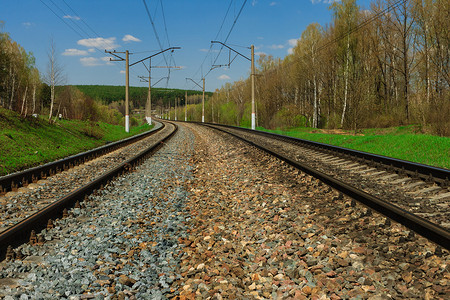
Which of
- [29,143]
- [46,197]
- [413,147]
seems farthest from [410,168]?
[29,143]

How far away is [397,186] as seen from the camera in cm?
686

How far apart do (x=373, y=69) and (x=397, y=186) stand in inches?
1589

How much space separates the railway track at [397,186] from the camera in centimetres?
404

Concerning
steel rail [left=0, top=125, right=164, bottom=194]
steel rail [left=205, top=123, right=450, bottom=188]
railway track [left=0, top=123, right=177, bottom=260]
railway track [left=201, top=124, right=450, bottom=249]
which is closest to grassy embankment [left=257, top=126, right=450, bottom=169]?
steel rail [left=205, top=123, right=450, bottom=188]

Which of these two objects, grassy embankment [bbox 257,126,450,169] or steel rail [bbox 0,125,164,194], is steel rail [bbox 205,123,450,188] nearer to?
grassy embankment [bbox 257,126,450,169]

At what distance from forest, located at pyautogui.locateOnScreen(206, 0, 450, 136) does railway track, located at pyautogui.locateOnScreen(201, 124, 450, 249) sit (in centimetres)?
1229

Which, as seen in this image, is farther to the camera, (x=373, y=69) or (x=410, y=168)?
(x=373, y=69)

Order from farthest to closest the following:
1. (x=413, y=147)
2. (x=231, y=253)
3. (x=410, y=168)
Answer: (x=413, y=147)
(x=410, y=168)
(x=231, y=253)

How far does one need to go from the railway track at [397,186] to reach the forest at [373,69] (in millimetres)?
12292

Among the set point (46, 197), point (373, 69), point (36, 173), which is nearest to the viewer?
point (46, 197)

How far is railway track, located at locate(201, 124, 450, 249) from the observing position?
4.04 m

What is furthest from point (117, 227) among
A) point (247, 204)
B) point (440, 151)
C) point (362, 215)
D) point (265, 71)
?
point (265, 71)

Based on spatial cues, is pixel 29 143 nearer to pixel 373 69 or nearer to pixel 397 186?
pixel 397 186

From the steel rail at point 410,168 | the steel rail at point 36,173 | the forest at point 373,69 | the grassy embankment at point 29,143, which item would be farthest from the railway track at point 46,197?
the forest at point 373,69
